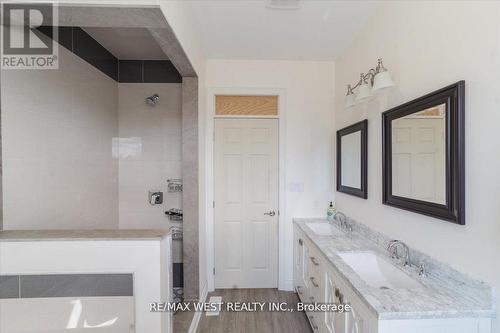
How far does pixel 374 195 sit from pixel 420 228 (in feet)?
1.94

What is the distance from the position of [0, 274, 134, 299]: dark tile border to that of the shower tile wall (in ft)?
5.55

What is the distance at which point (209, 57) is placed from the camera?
2.98 m

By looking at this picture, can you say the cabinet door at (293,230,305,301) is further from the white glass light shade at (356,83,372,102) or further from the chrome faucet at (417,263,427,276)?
the white glass light shade at (356,83,372,102)

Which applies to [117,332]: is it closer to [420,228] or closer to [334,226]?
[420,228]

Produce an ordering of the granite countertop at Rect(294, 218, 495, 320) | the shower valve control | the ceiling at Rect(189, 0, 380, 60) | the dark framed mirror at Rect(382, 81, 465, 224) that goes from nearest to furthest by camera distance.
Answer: the granite countertop at Rect(294, 218, 495, 320) → the dark framed mirror at Rect(382, 81, 465, 224) → the ceiling at Rect(189, 0, 380, 60) → the shower valve control

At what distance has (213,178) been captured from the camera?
120 inches

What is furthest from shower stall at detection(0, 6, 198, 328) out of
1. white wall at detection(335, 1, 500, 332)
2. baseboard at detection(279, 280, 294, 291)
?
white wall at detection(335, 1, 500, 332)

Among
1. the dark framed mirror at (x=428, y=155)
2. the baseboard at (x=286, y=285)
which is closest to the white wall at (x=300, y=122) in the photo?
the baseboard at (x=286, y=285)

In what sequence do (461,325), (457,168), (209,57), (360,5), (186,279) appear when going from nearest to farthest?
1. (461,325)
2. (457,168)
3. (360,5)
4. (186,279)
5. (209,57)

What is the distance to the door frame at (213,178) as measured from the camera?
9.95 ft

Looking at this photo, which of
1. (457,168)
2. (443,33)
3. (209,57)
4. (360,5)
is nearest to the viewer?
(457,168)

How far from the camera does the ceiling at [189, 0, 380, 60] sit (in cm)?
203

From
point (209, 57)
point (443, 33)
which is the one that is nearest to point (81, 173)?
point (209, 57)

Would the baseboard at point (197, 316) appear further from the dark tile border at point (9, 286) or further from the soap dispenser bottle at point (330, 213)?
the soap dispenser bottle at point (330, 213)
